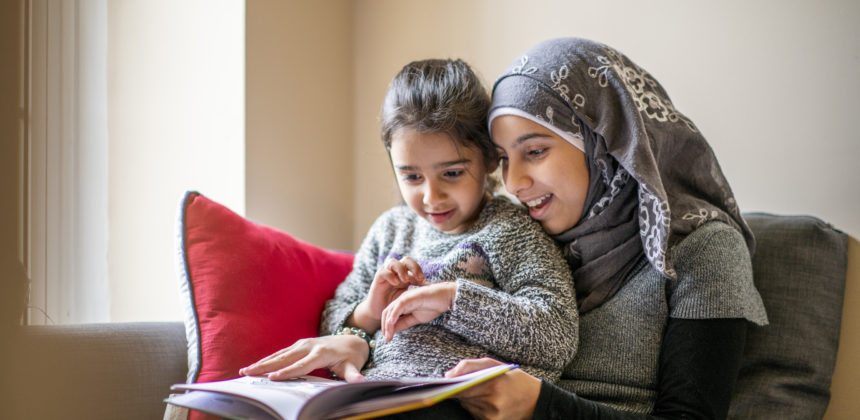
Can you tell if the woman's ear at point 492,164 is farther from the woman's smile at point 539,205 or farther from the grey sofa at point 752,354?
the grey sofa at point 752,354

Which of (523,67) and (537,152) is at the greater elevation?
(523,67)

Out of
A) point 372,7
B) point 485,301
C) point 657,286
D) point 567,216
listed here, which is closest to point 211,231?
point 485,301

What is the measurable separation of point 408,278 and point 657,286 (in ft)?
1.47

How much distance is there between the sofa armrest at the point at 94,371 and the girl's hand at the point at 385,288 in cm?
36

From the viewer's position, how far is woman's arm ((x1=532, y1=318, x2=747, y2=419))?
990 millimetres

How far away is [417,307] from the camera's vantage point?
1072 mm

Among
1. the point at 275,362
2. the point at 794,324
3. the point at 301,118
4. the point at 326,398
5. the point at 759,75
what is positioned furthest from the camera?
the point at 301,118

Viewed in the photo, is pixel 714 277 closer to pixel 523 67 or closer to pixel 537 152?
pixel 537 152

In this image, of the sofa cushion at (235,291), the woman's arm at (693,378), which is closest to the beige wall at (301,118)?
the sofa cushion at (235,291)

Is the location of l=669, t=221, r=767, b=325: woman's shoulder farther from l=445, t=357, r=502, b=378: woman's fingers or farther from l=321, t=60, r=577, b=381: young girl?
l=445, t=357, r=502, b=378: woman's fingers

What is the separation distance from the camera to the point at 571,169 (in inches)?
47.9

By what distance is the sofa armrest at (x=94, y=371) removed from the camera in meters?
1.06

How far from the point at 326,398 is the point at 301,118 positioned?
1369 millimetres

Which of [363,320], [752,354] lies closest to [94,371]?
[363,320]
